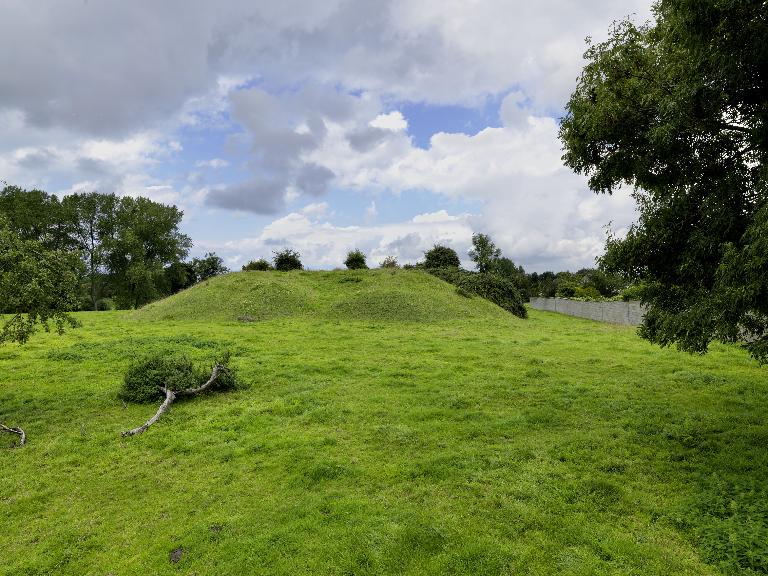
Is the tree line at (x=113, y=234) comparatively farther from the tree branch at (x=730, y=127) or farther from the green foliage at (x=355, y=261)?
the tree branch at (x=730, y=127)

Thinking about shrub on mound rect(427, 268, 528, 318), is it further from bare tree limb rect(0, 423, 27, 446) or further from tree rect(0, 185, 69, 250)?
tree rect(0, 185, 69, 250)

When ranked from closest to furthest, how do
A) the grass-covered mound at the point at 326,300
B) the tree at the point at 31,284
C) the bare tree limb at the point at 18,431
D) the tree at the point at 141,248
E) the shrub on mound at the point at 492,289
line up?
the bare tree limb at the point at 18,431 < the tree at the point at 31,284 < the grass-covered mound at the point at 326,300 < the shrub on mound at the point at 492,289 < the tree at the point at 141,248

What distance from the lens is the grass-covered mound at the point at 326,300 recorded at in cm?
3294

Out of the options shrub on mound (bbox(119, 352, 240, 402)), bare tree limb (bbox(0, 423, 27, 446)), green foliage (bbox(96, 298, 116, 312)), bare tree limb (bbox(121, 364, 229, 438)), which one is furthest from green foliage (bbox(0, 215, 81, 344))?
green foliage (bbox(96, 298, 116, 312))

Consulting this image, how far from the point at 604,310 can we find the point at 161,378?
1535 inches

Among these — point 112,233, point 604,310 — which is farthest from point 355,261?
point 112,233

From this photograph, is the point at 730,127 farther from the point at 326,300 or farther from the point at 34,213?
the point at 34,213

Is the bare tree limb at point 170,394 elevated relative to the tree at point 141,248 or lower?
lower

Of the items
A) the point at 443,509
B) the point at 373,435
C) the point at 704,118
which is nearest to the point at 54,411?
the point at 373,435

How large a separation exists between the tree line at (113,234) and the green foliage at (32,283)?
1827 inches

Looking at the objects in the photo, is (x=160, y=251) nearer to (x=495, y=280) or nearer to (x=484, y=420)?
(x=495, y=280)

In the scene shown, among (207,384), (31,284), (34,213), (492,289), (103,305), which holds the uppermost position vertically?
(34,213)

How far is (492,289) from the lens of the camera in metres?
42.9

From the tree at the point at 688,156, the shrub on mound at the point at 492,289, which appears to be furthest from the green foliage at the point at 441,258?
the tree at the point at 688,156
